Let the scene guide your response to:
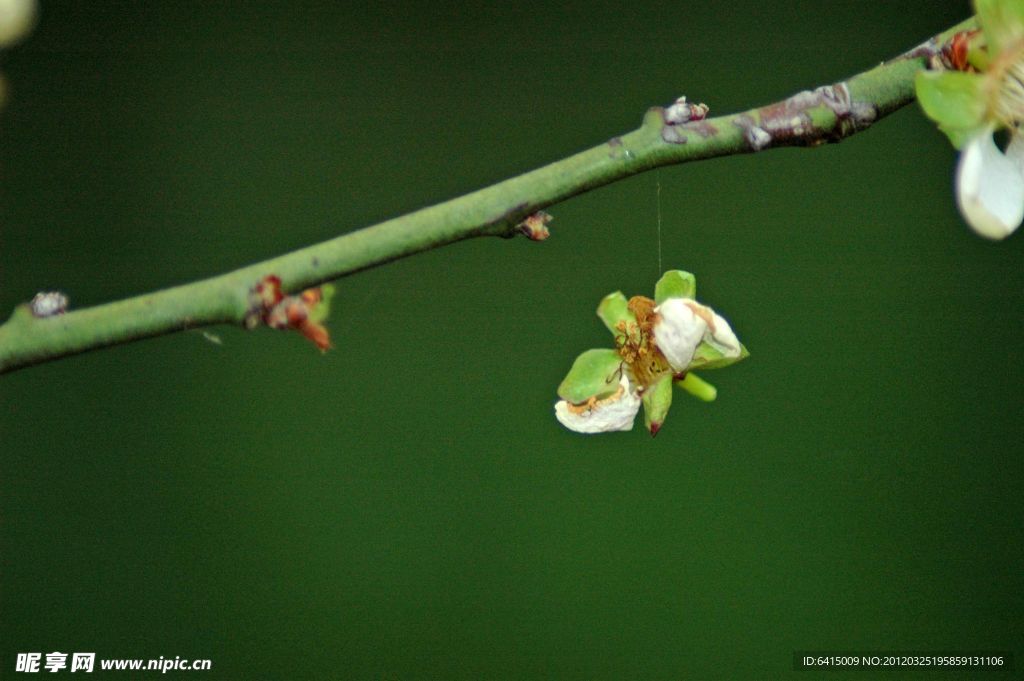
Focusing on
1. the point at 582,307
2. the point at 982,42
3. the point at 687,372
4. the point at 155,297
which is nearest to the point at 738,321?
the point at 582,307

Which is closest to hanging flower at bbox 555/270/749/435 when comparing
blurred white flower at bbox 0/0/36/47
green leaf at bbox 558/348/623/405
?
green leaf at bbox 558/348/623/405

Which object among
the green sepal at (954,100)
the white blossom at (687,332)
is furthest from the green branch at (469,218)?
the white blossom at (687,332)

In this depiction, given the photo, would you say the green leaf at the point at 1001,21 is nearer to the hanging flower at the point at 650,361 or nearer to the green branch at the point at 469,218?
the green branch at the point at 469,218

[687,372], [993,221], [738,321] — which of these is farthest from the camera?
[738,321]

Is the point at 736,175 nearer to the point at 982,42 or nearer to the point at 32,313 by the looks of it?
the point at 982,42

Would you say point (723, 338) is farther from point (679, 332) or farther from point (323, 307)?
point (323, 307)
